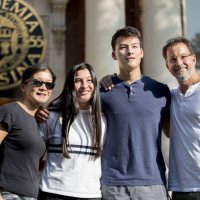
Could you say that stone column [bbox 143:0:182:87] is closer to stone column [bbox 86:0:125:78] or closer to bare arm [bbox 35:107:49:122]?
stone column [bbox 86:0:125:78]

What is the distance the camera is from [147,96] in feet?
10.4

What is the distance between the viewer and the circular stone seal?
10.4m

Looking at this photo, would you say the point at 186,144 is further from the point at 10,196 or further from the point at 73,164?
the point at 10,196

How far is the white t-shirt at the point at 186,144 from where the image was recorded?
3016 mm

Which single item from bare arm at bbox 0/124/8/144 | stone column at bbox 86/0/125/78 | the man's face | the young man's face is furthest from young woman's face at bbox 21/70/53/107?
stone column at bbox 86/0/125/78

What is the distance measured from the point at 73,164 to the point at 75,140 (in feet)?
0.61

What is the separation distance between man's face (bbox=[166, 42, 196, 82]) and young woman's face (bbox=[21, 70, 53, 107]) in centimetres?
107

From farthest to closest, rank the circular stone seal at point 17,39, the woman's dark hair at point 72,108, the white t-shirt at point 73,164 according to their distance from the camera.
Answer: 1. the circular stone seal at point 17,39
2. the woman's dark hair at point 72,108
3. the white t-shirt at point 73,164

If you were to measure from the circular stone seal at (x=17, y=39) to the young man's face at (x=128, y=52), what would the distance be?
7.57m

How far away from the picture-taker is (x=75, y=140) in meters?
2.96

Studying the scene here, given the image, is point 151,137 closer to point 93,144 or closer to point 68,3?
point 93,144

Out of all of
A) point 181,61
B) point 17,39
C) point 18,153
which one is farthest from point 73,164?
point 17,39

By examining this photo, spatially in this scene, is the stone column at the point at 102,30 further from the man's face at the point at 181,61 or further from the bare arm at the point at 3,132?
the bare arm at the point at 3,132

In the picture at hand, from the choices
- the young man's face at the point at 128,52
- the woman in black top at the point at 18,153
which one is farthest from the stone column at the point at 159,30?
the woman in black top at the point at 18,153
